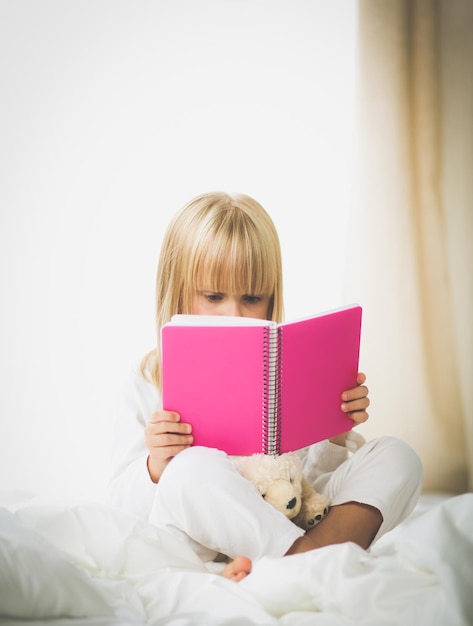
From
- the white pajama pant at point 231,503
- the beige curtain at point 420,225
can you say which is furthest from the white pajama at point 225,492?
the beige curtain at point 420,225

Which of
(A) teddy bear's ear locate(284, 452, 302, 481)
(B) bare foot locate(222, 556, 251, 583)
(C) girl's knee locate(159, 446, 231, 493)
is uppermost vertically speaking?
(C) girl's knee locate(159, 446, 231, 493)

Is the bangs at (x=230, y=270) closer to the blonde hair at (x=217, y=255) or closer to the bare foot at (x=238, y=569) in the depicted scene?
the blonde hair at (x=217, y=255)

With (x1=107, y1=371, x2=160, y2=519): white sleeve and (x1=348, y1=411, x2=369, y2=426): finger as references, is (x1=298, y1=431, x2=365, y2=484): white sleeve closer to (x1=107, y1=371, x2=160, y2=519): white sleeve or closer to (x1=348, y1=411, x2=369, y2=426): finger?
(x1=348, y1=411, x2=369, y2=426): finger

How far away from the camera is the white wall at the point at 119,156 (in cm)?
182

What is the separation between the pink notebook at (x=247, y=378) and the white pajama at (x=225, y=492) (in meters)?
0.06

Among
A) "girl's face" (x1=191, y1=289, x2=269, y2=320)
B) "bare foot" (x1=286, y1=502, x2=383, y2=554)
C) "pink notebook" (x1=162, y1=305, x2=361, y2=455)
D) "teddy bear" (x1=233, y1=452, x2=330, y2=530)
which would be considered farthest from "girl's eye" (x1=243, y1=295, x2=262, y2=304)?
"bare foot" (x1=286, y1=502, x2=383, y2=554)

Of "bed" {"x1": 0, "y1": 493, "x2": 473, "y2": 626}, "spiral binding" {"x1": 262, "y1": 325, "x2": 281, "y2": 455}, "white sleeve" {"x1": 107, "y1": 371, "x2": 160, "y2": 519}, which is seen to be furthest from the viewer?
"white sleeve" {"x1": 107, "y1": 371, "x2": 160, "y2": 519}

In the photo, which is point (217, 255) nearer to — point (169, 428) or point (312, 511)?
point (169, 428)

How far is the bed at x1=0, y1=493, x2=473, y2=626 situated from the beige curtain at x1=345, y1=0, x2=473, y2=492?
96 centimetres

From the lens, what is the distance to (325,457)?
4.74 feet

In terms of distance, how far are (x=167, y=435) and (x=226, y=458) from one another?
11cm

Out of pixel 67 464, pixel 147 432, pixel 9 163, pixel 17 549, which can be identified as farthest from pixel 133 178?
pixel 17 549

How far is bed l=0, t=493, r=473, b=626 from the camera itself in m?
0.79

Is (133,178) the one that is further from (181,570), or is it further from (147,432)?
(181,570)
